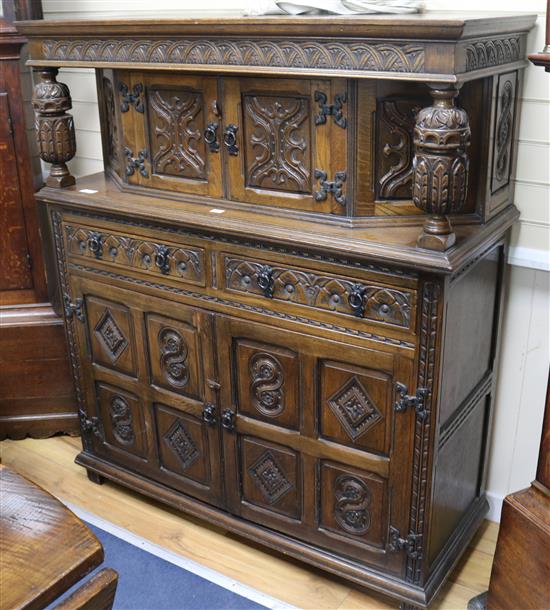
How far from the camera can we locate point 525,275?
240 cm

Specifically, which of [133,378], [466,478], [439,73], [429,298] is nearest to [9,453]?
[133,378]

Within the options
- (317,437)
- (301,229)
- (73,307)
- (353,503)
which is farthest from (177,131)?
(353,503)

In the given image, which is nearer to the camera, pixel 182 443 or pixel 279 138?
pixel 279 138

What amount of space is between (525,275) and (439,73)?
0.94 metres

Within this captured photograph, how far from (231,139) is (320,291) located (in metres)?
A: 0.53

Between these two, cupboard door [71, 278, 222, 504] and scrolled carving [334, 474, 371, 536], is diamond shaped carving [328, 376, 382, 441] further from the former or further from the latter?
cupboard door [71, 278, 222, 504]

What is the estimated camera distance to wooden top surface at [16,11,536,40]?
65.6 inches

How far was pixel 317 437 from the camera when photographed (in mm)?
2270

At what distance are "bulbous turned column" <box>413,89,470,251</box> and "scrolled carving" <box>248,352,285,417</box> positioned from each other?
2.41ft

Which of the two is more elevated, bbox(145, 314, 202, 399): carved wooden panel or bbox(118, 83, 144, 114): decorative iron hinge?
bbox(118, 83, 144, 114): decorative iron hinge

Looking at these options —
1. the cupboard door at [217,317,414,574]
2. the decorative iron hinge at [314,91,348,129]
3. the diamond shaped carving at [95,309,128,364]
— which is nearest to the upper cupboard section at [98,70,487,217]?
the decorative iron hinge at [314,91,348,129]

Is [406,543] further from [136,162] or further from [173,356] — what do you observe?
[136,162]

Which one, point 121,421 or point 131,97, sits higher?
point 131,97

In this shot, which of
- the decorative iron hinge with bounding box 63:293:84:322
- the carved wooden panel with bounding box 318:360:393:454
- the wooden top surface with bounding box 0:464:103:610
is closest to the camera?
the wooden top surface with bounding box 0:464:103:610
